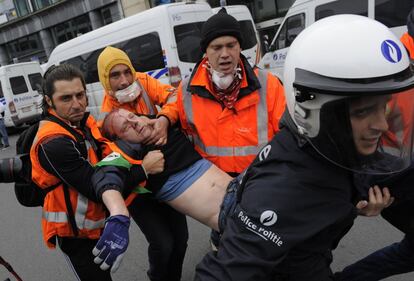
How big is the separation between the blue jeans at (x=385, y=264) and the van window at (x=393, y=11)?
5142 mm

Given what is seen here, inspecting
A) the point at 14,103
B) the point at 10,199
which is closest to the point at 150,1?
the point at 14,103

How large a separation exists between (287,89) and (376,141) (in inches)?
12.3

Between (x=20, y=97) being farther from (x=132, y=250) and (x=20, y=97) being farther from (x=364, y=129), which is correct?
(x=364, y=129)

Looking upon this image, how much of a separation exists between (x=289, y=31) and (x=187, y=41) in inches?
81.3

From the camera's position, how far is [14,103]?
Answer: 12211mm

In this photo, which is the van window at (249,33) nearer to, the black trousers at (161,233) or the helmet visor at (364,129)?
the black trousers at (161,233)

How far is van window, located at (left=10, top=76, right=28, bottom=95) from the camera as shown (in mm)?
12429

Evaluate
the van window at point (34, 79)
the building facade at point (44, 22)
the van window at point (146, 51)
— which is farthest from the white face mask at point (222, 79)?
the building facade at point (44, 22)

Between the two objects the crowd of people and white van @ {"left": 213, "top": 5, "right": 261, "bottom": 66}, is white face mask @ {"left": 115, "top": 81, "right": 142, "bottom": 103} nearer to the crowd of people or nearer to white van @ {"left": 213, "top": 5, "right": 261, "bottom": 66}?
the crowd of people

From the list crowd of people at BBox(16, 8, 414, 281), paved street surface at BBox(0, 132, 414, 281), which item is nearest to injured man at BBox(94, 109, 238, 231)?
crowd of people at BBox(16, 8, 414, 281)

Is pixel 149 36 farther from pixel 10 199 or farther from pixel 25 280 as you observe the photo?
pixel 25 280

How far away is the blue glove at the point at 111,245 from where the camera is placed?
4.93 feet

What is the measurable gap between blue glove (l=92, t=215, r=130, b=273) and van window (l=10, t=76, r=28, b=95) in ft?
40.6

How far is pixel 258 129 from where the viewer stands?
1.95 m
